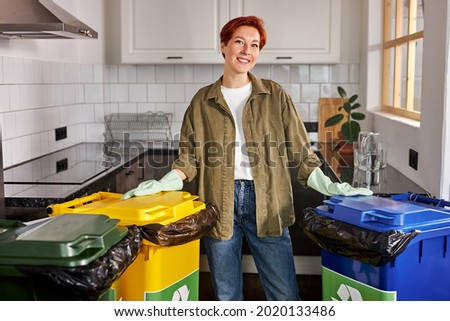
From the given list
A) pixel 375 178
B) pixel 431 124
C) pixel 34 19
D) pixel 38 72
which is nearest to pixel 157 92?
pixel 38 72

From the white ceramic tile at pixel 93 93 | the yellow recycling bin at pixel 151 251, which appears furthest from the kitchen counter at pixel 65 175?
the yellow recycling bin at pixel 151 251

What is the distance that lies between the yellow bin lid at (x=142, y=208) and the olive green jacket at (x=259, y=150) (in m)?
0.28

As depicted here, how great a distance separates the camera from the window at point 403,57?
3871mm

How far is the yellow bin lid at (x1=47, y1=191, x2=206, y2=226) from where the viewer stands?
2.23 meters

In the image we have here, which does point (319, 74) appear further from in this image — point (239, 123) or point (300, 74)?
point (239, 123)

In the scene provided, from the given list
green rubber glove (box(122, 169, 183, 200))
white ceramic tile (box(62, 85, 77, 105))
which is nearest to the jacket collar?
green rubber glove (box(122, 169, 183, 200))

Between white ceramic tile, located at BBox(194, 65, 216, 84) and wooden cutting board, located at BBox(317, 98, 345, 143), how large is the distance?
32.7 inches

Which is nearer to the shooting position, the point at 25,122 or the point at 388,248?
the point at 388,248

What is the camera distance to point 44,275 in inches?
69.1

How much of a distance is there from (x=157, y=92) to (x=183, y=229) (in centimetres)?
290

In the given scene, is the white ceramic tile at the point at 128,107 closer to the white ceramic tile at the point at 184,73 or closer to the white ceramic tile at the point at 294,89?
the white ceramic tile at the point at 184,73

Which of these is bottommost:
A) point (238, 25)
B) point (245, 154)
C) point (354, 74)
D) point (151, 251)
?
point (151, 251)

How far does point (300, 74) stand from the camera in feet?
16.3
